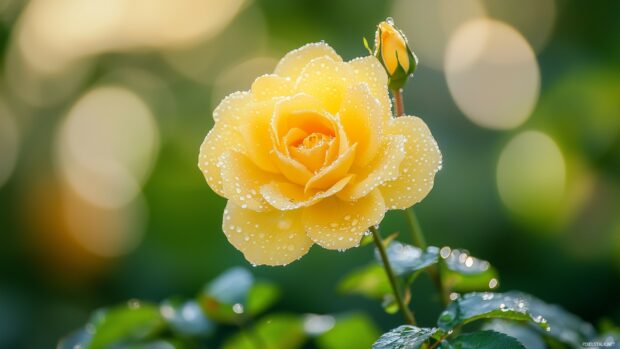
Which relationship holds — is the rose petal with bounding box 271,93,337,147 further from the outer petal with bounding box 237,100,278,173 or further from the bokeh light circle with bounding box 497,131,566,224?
the bokeh light circle with bounding box 497,131,566,224

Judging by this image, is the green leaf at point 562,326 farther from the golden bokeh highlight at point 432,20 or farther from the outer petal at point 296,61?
the golden bokeh highlight at point 432,20

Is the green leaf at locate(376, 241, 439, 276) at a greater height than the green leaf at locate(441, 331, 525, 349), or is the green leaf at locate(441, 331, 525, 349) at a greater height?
the green leaf at locate(376, 241, 439, 276)

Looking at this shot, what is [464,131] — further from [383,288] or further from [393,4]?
[383,288]

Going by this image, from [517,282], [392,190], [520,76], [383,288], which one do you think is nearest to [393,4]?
[520,76]

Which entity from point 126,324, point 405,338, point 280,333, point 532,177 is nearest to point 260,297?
point 280,333

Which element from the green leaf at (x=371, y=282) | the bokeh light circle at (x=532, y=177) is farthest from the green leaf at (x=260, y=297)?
the bokeh light circle at (x=532, y=177)

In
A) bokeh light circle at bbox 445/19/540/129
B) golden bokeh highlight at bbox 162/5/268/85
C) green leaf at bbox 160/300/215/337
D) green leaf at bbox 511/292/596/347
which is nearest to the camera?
green leaf at bbox 511/292/596/347

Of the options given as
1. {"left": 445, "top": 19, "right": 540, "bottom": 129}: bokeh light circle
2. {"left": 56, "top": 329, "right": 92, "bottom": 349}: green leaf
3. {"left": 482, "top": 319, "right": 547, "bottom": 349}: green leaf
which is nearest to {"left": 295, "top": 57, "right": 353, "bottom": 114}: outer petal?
{"left": 482, "top": 319, "right": 547, "bottom": 349}: green leaf
